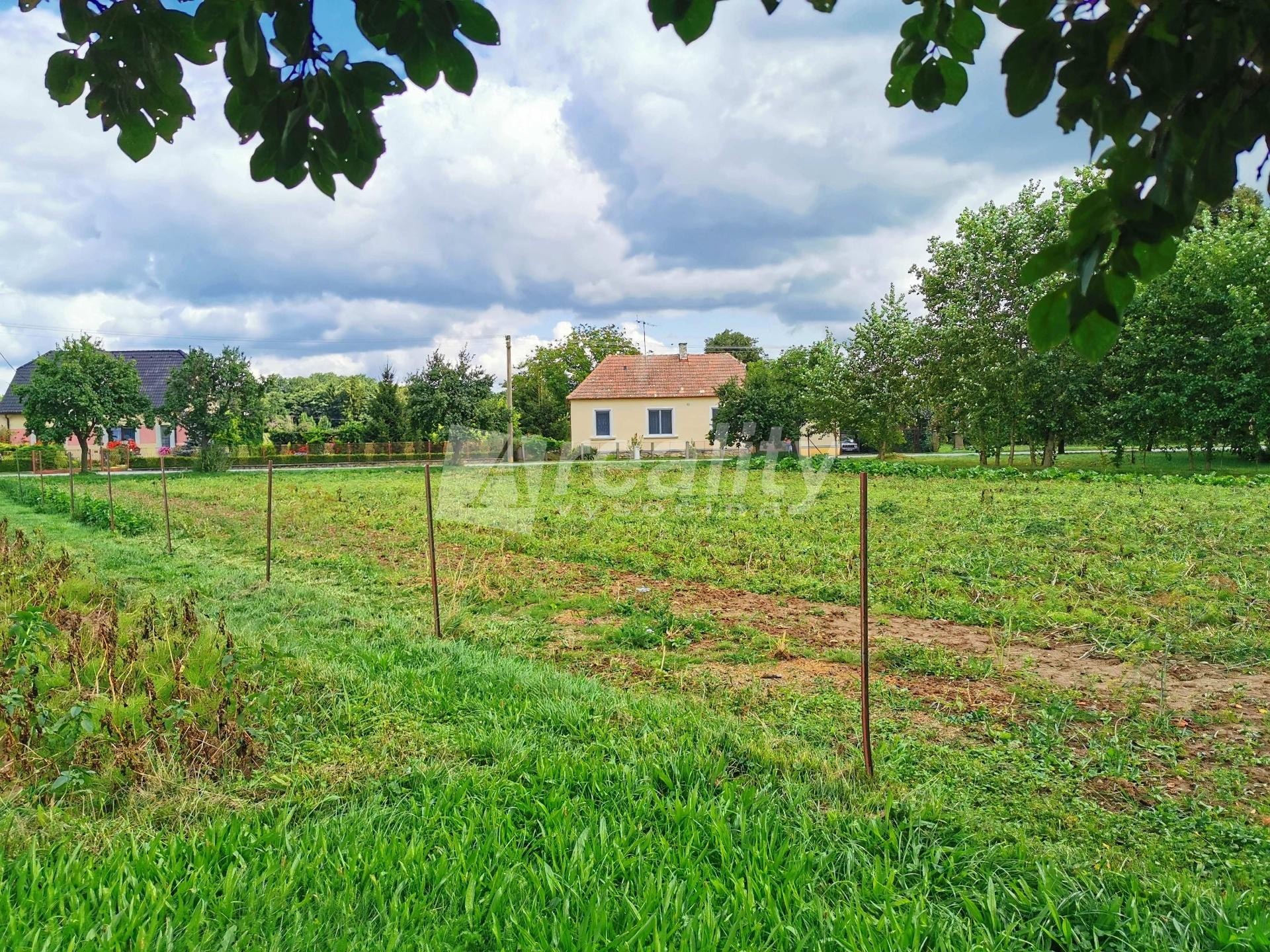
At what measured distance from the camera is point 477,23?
1388 mm

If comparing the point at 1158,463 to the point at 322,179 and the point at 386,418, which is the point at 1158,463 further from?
the point at 386,418

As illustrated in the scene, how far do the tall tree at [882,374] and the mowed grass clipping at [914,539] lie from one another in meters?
6.79

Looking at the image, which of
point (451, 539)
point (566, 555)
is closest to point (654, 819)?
point (566, 555)

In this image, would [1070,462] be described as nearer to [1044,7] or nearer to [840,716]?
[840,716]

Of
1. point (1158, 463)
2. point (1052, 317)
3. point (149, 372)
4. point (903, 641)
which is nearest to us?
point (1052, 317)

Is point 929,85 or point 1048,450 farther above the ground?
point 929,85

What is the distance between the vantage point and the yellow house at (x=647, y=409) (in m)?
31.8

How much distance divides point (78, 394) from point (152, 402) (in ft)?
52.9

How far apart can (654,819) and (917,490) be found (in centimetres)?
1287

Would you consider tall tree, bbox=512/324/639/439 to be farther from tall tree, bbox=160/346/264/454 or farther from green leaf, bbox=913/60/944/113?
green leaf, bbox=913/60/944/113

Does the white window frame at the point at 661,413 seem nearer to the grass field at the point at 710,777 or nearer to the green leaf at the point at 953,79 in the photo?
the grass field at the point at 710,777

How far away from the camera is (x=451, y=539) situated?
375 inches

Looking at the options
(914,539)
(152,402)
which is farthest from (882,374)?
(152,402)

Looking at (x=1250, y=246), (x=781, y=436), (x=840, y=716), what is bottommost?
(x=840, y=716)
